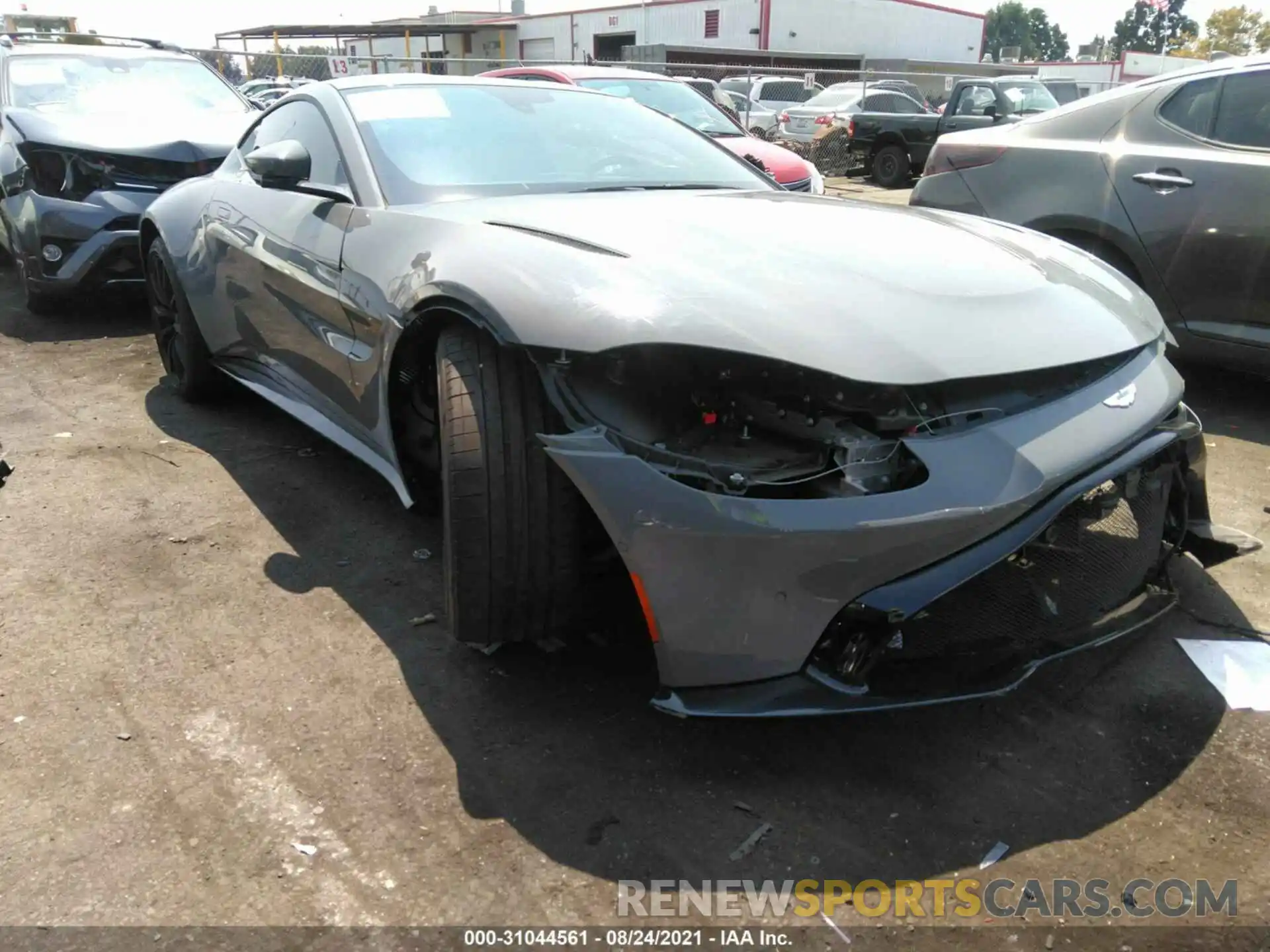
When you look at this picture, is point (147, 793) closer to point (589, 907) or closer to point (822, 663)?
point (589, 907)

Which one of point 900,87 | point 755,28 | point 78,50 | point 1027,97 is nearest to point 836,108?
point 1027,97

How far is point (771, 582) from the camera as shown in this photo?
6.19 ft

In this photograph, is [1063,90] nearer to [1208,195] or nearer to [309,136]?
[1208,195]

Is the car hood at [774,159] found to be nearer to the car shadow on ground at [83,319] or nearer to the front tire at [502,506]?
the car shadow on ground at [83,319]

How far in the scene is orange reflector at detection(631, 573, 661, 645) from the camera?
1.96 meters

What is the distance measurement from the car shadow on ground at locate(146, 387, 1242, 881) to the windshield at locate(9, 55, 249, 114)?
5.28m

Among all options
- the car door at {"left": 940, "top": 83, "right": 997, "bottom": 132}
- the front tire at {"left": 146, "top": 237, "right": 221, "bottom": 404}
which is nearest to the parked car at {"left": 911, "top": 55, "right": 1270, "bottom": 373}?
the front tire at {"left": 146, "top": 237, "right": 221, "bottom": 404}

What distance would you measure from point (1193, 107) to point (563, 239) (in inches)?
136

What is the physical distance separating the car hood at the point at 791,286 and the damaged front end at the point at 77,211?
3.94 metres

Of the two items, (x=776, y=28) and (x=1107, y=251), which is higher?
(x=776, y=28)

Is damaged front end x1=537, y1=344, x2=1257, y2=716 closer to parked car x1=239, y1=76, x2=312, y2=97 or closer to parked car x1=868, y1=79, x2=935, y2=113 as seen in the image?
parked car x1=868, y1=79, x2=935, y2=113

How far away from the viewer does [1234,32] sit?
177 ft

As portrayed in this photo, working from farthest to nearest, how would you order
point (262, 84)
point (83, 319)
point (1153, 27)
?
point (1153, 27) → point (262, 84) → point (83, 319)

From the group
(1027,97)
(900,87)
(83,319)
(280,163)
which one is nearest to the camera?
(280,163)
